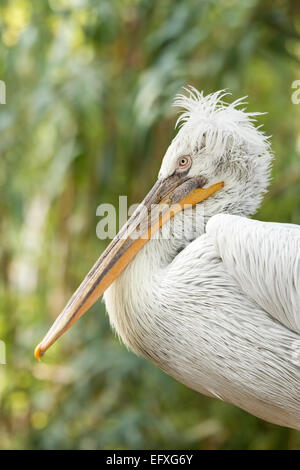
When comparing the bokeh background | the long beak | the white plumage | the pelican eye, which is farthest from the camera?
the bokeh background

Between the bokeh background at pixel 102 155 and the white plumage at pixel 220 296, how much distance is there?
1.52 m

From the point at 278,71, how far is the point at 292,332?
114 inches

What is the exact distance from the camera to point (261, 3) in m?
3.74

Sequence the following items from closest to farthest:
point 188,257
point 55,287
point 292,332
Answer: point 292,332 → point 188,257 → point 55,287

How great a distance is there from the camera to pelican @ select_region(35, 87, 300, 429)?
1.87 m

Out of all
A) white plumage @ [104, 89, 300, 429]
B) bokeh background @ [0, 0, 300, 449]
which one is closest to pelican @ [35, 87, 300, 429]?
white plumage @ [104, 89, 300, 429]

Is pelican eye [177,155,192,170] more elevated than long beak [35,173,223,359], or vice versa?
pelican eye [177,155,192,170]

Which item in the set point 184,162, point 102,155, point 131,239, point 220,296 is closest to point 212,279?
point 220,296

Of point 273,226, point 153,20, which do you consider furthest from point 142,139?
point 273,226

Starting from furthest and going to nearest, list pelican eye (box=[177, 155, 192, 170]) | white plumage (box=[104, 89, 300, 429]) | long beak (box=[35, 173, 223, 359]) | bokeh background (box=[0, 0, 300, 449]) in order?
bokeh background (box=[0, 0, 300, 449]) < pelican eye (box=[177, 155, 192, 170]) < long beak (box=[35, 173, 223, 359]) < white plumage (box=[104, 89, 300, 429])

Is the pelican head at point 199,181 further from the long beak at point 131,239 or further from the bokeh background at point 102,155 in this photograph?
the bokeh background at point 102,155

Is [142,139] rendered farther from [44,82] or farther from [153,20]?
[153,20]

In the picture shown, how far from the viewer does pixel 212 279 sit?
6.40ft

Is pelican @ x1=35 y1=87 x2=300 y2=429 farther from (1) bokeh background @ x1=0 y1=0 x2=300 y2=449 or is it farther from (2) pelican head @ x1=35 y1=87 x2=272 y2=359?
(1) bokeh background @ x1=0 y1=0 x2=300 y2=449
